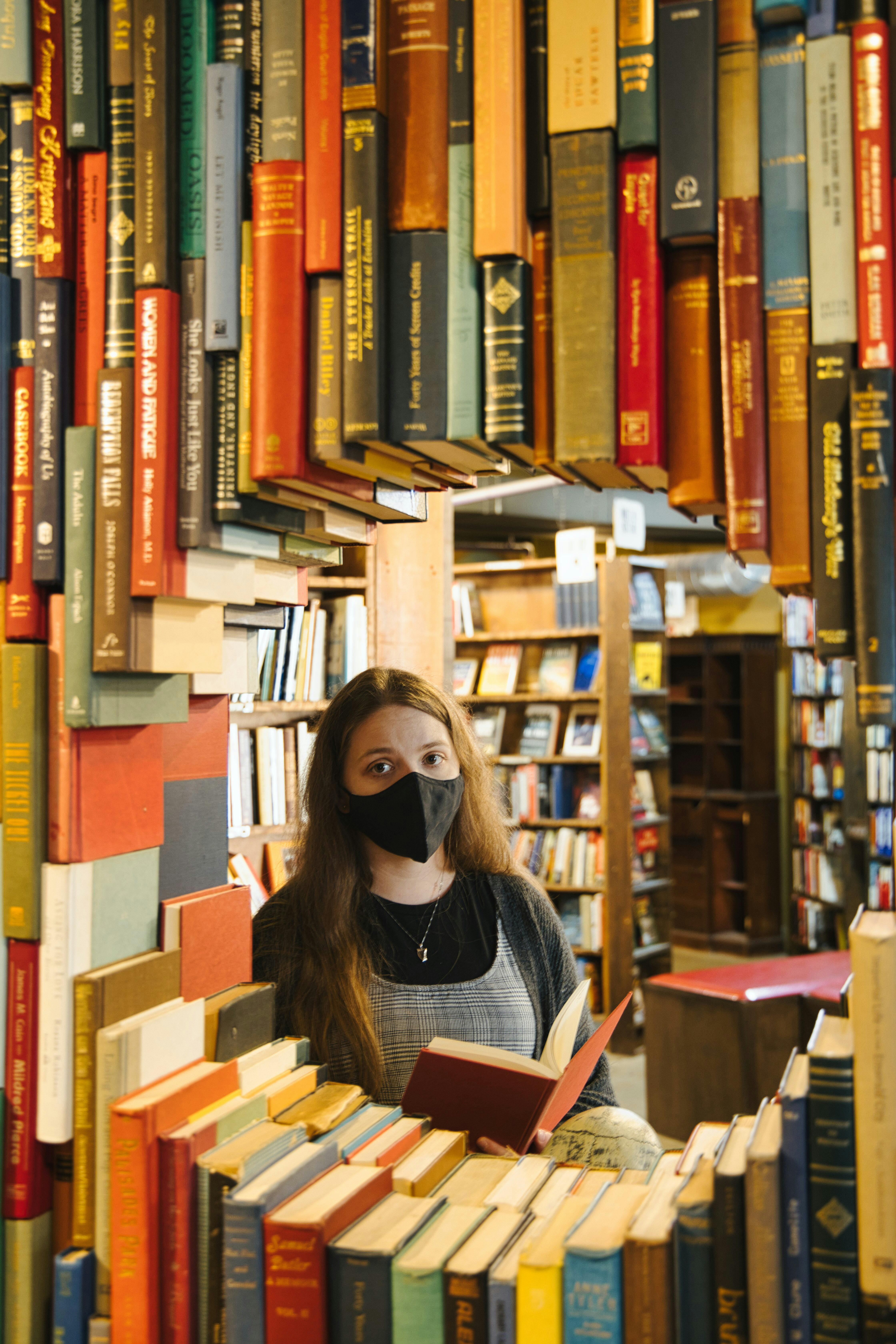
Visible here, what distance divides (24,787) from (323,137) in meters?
0.66

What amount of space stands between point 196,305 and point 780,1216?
3.03ft

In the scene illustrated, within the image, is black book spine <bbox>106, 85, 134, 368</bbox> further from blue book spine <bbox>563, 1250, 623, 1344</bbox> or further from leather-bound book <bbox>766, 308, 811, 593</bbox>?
blue book spine <bbox>563, 1250, 623, 1344</bbox>

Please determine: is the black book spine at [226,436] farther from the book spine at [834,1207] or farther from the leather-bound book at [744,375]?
the book spine at [834,1207]

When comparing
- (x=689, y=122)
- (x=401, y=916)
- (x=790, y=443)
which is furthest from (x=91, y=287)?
(x=401, y=916)

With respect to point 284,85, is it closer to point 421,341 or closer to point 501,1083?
point 421,341

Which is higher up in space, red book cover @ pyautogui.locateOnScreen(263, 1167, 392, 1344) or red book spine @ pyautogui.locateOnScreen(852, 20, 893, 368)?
red book spine @ pyautogui.locateOnScreen(852, 20, 893, 368)

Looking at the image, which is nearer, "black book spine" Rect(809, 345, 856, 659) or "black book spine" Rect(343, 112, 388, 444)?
"black book spine" Rect(809, 345, 856, 659)

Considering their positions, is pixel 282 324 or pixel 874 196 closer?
pixel 874 196

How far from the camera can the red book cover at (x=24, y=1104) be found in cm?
96

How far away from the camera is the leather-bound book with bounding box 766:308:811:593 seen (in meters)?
0.79

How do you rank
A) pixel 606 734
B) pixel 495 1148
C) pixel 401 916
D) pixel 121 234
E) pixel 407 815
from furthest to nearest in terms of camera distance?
pixel 606 734, pixel 401 916, pixel 407 815, pixel 495 1148, pixel 121 234

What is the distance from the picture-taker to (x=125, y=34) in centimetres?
97

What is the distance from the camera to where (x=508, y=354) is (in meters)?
0.86

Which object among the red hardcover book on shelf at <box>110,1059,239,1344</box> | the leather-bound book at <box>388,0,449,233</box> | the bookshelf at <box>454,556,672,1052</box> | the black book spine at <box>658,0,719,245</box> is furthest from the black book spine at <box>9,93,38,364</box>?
the bookshelf at <box>454,556,672,1052</box>
